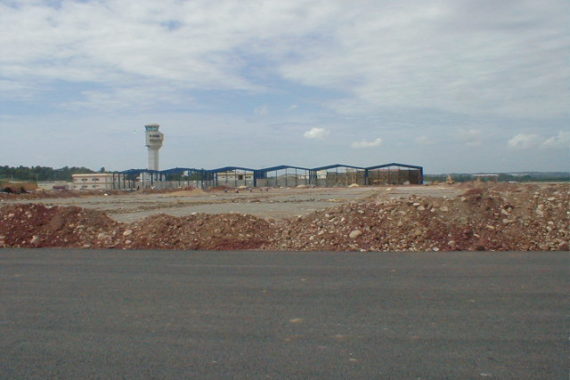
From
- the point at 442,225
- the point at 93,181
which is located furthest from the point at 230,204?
the point at 93,181

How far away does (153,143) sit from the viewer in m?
120

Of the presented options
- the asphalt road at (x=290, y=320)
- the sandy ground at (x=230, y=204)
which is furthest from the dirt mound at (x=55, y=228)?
the sandy ground at (x=230, y=204)

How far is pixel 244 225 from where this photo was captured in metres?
15.4

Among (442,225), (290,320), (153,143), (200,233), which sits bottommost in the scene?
(290,320)

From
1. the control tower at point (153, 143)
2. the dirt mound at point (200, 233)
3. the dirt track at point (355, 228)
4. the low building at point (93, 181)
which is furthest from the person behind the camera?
the control tower at point (153, 143)

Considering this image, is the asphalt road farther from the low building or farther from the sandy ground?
the low building

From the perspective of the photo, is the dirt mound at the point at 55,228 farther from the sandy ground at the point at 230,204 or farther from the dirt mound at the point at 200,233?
the sandy ground at the point at 230,204

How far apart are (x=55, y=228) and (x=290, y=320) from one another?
11.8m

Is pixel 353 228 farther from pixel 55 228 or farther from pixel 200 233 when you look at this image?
pixel 55 228

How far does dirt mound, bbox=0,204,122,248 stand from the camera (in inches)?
591

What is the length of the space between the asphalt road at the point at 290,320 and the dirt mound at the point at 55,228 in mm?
4788

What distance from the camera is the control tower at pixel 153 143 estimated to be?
393ft

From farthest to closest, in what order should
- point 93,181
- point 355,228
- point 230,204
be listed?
1. point 93,181
2. point 230,204
3. point 355,228

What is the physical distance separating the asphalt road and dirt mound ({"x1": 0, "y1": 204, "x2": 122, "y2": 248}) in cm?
479
